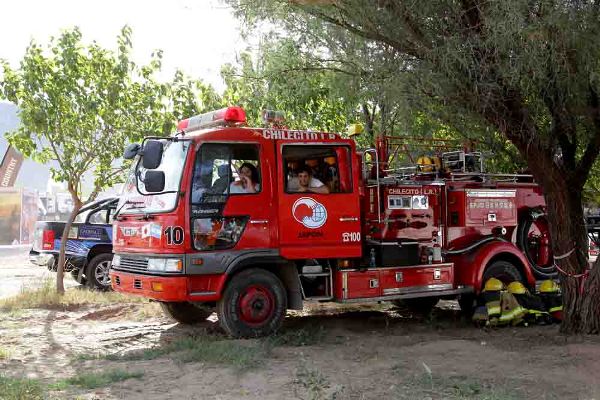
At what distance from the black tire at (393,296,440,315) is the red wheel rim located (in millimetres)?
3476

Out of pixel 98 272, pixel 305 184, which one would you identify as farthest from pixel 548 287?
pixel 98 272

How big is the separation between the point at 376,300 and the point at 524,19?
13.3 ft

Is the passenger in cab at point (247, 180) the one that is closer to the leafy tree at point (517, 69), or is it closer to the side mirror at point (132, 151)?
the side mirror at point (132, 151)

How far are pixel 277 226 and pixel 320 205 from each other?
0.62 meters

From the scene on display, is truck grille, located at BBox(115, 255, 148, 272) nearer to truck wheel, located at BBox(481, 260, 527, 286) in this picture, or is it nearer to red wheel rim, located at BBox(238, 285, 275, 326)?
red wheel rim, located at BBox(238, 285, 275, 326)

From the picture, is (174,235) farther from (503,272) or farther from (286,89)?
(503,272)

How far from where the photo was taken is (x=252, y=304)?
7.93m

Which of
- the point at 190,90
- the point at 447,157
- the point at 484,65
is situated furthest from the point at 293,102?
the point at 484,65

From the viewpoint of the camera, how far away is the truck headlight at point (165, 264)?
7449mm

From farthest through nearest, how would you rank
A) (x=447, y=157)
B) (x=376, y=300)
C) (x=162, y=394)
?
(x=447, y=157)
(x=376, y=300)
(x=162, y=394)

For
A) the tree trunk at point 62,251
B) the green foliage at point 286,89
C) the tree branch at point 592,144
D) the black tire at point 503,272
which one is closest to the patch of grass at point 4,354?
the tree trunk at point 62,251

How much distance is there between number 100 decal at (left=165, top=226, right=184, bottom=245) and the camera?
7465mm

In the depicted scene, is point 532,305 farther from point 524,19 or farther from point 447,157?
point 524,19

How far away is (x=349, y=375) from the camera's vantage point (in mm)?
6184
